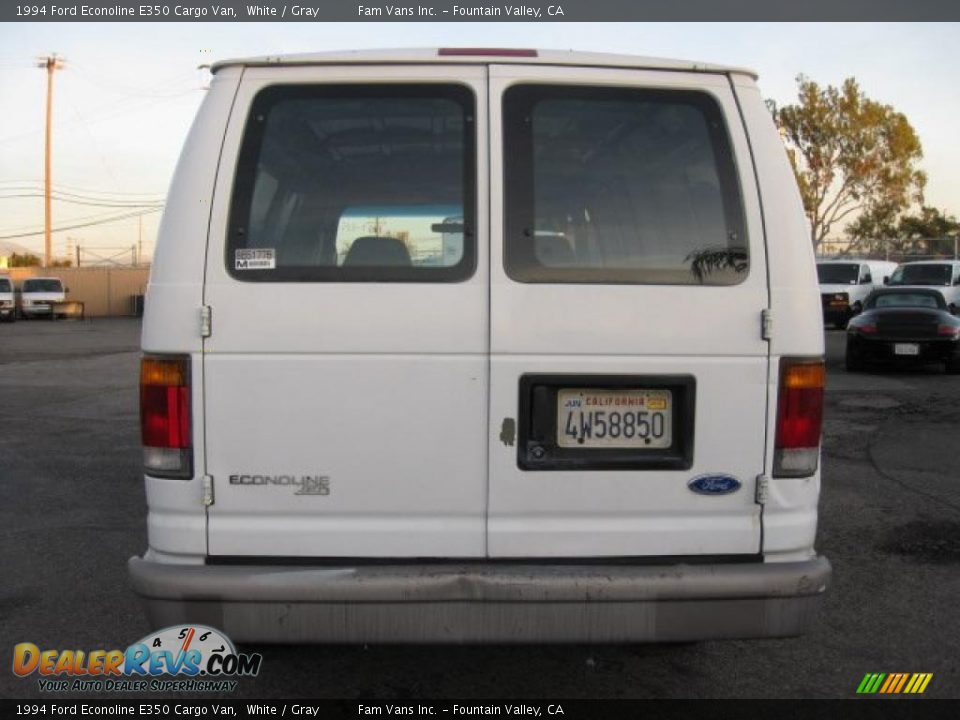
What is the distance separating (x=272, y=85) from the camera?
121 inches

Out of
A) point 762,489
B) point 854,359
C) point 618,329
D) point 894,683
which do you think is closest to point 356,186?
point 618,329

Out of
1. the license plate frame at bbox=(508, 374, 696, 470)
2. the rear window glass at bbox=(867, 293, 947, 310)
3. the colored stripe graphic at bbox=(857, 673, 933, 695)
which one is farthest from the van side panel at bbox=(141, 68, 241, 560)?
the rear window glass at bbox=(867, 293, 947, 310)

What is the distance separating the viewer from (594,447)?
309 centimetres

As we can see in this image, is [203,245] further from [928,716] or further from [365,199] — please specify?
[928,716]

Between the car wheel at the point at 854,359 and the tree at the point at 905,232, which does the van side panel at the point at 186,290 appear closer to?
the car wheel at the point at 854,359

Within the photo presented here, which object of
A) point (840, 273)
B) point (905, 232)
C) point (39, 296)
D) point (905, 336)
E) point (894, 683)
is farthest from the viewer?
point (905, 232)

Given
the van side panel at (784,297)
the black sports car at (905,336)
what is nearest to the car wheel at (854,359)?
the black sports car at (905,336)

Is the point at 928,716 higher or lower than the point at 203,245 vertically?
lower

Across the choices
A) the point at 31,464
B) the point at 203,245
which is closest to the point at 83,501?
the point at 31,464

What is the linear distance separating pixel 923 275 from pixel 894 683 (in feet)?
79.2

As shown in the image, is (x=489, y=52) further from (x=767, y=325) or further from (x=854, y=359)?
(x=854, y=359)

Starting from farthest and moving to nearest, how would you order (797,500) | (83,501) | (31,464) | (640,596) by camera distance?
(31,464) → (83,501) → (797,500) → (640,596)

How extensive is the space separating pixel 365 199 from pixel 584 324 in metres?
0.86

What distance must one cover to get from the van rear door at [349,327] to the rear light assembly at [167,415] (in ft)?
0.25
